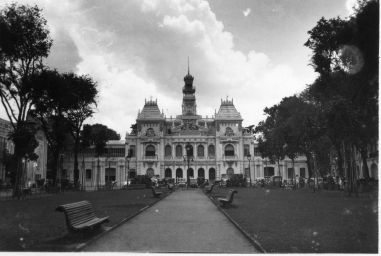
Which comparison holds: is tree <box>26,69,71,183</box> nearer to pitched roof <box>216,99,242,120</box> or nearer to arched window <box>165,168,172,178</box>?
arched window <box>165,168,172,178</box>

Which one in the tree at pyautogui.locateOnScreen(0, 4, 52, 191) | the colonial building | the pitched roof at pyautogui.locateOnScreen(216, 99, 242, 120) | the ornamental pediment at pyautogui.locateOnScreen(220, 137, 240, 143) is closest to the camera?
the tree at pyautogui.locateOnScreen(0, 4, 52, 191)

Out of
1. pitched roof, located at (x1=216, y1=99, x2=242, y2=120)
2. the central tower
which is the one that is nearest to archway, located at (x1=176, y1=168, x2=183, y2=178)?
the central tower

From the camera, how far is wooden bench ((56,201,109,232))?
10.2 m

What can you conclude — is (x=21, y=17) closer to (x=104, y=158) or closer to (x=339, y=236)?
(x=339, y=236)

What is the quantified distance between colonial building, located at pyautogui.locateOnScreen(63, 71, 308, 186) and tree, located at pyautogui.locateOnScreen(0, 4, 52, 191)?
4752cm

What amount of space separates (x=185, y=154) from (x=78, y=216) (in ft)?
221

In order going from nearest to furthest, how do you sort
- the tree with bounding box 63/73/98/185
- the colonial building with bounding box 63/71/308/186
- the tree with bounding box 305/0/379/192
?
the tree with bounding box 305/0/379/192, the tree with bounding box 63/73/98/185, the colonial building with bounding box 63/71/308/186

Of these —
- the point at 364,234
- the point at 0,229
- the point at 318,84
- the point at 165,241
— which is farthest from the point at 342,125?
the point at 0,229

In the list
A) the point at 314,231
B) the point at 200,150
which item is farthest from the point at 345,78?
the point at 200,150

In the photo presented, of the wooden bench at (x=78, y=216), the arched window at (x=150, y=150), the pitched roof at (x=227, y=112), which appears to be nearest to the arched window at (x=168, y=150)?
the arched window at (x=150, y=150)

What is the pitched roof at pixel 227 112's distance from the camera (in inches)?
3182

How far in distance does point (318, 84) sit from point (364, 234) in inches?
718

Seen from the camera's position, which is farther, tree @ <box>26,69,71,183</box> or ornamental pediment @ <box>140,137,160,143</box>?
ornamental pediment @ <box>140,137,160,143</box>

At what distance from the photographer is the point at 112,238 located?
35.6ft
